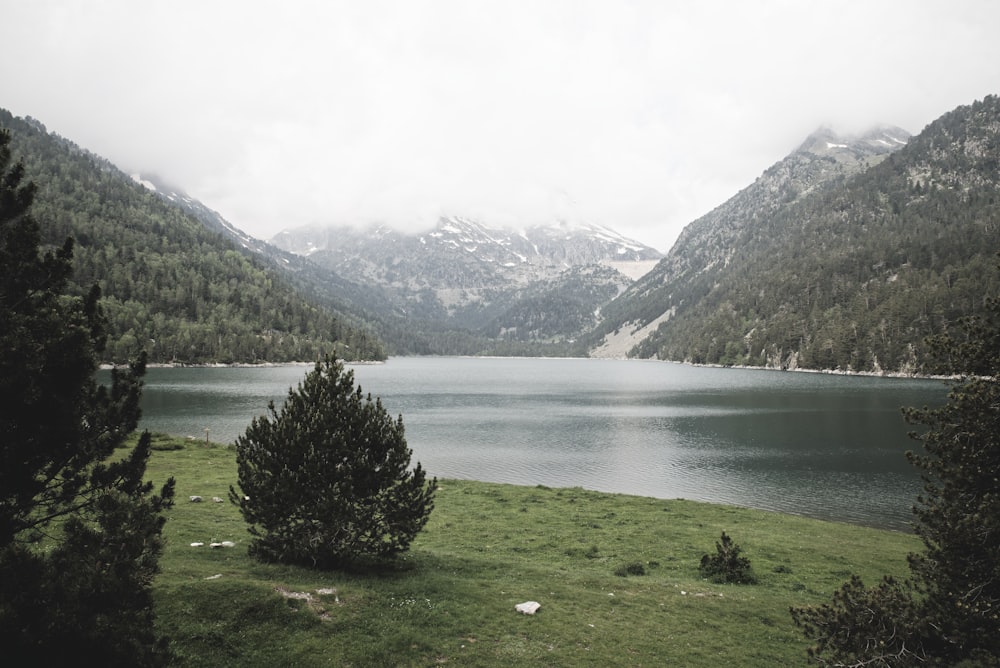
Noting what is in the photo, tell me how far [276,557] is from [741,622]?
609 inches

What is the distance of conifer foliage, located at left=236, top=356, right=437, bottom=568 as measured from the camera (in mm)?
16891

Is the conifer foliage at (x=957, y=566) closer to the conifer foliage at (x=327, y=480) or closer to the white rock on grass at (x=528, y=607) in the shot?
the white rock on grass at (x=528, y=607)

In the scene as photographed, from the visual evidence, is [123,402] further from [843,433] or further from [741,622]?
[843,433]

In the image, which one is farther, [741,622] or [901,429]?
[901,429]

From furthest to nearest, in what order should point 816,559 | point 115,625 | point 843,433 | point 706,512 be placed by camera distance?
point 843,433
point 706,512
point 816,559
point 115,625

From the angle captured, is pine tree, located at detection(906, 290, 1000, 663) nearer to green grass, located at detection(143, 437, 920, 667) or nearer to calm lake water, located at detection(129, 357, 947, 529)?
green grass, located at detection(143, 437, 920, 667)

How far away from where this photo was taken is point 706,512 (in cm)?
3700

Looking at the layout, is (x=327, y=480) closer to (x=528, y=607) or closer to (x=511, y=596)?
(x=511, y=596)

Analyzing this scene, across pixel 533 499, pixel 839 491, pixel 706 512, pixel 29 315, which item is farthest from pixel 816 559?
pixel 29 315

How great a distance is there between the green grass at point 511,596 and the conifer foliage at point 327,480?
105 cm

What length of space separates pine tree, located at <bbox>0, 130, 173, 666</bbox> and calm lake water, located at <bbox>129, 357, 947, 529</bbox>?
1719 inches

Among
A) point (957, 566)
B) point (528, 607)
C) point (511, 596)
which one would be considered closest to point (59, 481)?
point (528, 607)

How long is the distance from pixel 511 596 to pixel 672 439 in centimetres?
→ 6060

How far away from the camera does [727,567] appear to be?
22984mm
